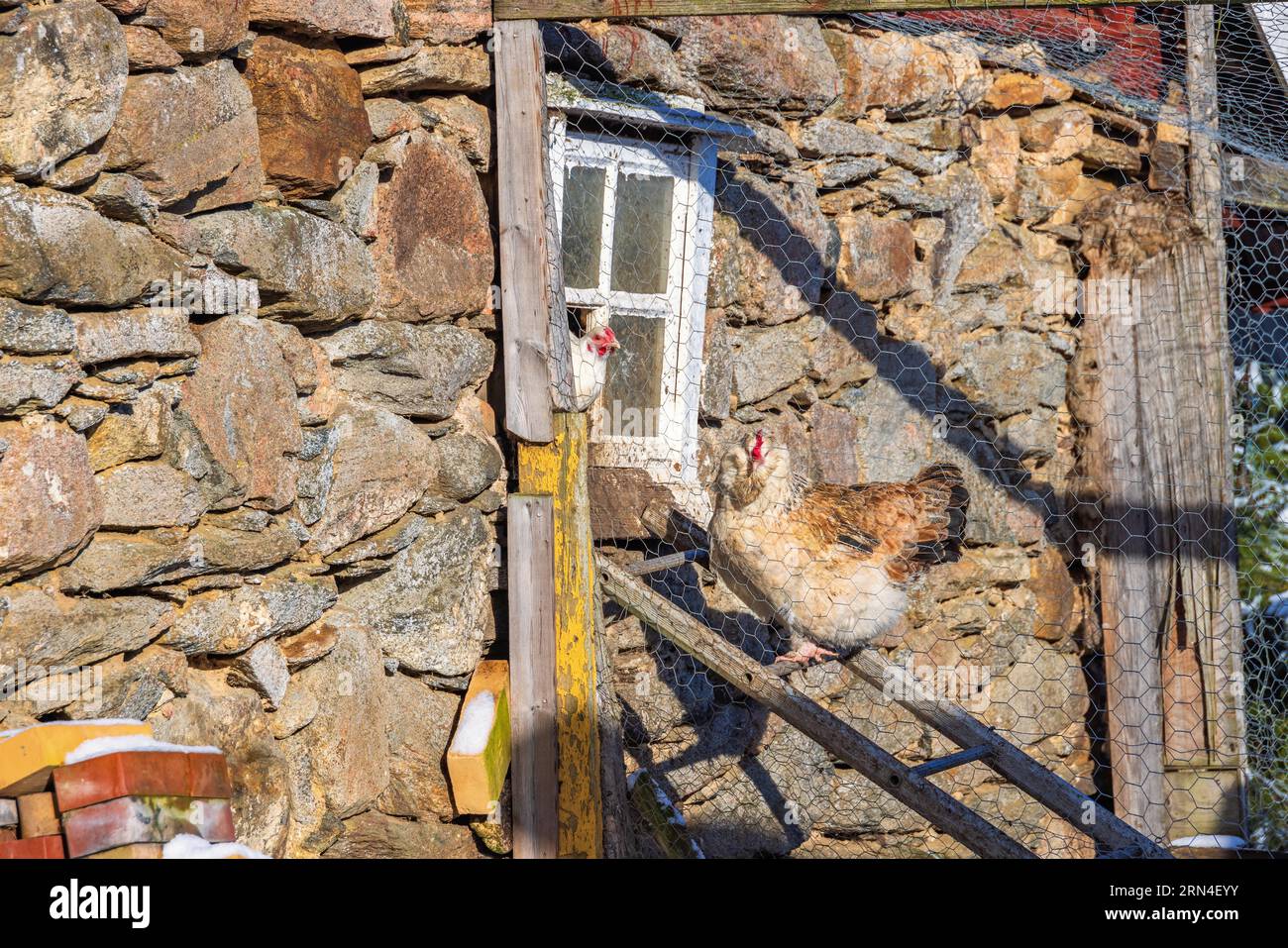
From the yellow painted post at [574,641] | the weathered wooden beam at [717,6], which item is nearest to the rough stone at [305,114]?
the weathered wooden beam at [717,6]

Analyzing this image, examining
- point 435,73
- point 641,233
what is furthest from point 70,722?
point 641,233

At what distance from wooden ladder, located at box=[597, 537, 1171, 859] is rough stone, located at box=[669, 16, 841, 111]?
67.7 inches

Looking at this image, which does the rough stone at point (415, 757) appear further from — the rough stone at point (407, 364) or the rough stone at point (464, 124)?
the rough stone at point (464, 124)

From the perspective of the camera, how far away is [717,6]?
285 centimetres

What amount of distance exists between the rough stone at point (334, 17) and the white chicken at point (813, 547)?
1.67 meters

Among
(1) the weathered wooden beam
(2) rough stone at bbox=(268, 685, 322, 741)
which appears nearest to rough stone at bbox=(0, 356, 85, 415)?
(2) rough stone at bbox=(268, 685, 322, 741)

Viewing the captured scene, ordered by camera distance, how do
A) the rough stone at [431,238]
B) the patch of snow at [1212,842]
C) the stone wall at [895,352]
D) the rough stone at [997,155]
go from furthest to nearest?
the rough stone at [997,155]
the patch of snow at [1212,842]
the stone wall at [895,352]
the rough stone at [431,238]

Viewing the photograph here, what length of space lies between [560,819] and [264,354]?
1.50 meters

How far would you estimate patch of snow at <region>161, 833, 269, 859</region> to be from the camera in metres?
1.93

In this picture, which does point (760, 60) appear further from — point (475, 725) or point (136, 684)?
point (136, 684)

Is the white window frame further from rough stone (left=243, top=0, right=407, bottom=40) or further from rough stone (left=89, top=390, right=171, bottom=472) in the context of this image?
rough stone (left=89, top=390, right=171, bottom=472)

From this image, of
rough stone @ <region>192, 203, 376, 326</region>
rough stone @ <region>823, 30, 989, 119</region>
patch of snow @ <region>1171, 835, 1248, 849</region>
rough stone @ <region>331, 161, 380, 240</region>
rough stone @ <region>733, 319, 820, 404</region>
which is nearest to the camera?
rough stone @ <region>192, 203, 376, 326</region>

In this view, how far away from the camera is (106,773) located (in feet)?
6.17

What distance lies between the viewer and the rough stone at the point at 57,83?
6.21 feet
